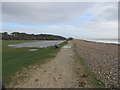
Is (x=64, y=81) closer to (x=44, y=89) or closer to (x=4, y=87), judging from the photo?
(x=44, y=89)

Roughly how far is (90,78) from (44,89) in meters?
2.58

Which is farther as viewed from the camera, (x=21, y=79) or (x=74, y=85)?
(x=21, y=79)

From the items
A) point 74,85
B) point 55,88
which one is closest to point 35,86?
point 55,88

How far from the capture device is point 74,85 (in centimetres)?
478

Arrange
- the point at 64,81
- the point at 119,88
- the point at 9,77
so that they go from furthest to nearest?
1. the point at 9,77
2. the point at 64,81
3. the point at 119,88

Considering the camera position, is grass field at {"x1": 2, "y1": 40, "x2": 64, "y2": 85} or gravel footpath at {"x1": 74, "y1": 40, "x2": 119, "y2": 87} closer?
gravel footpath at {"x1": 74, "y1": 40, "x2": 119, "y2": 87}

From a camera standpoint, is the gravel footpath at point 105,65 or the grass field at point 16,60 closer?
the gravel footpath at point 105,65

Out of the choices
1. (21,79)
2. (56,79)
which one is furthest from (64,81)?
(21,79)

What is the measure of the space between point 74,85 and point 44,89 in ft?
4.72

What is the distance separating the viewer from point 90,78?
17.9ft

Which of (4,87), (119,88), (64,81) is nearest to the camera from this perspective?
(119,88)

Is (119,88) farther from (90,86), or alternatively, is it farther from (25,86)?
(25,86)

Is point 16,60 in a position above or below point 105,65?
above

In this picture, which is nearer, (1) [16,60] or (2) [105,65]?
(2) [105,65]
